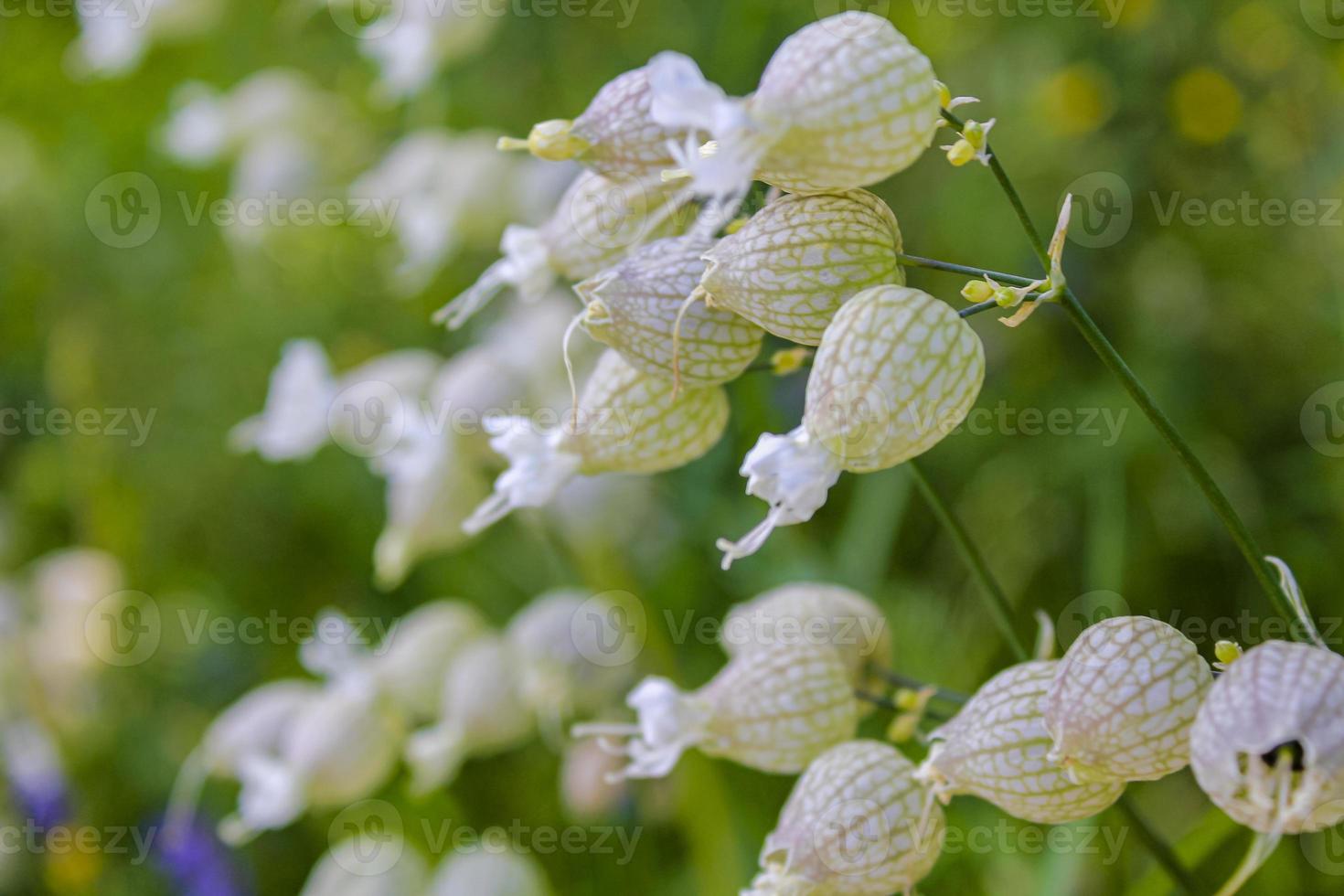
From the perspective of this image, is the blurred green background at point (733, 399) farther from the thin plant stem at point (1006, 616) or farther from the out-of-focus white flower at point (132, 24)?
the thin plant stem at point (1006, 616)

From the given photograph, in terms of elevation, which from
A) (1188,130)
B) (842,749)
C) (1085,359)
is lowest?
(1085,359)

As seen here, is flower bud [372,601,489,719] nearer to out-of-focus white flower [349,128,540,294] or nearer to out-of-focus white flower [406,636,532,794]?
out-of-focus white flower [406,636,532,794]

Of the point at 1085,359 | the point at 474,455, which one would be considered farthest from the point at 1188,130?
the point at 474,455

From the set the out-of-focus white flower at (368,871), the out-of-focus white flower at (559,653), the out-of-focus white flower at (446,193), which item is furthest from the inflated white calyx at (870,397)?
the out-of-focus white flower at (446,193)

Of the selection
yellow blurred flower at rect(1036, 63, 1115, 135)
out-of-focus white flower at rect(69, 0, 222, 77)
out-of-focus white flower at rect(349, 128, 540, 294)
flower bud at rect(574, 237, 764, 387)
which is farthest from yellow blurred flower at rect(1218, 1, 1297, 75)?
out-of-focus white flower at rect(69, 0, 222, 77)

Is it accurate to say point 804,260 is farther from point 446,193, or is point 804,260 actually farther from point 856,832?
point 446,193

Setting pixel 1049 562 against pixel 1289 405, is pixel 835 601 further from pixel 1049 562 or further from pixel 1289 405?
pixel 1289 405
